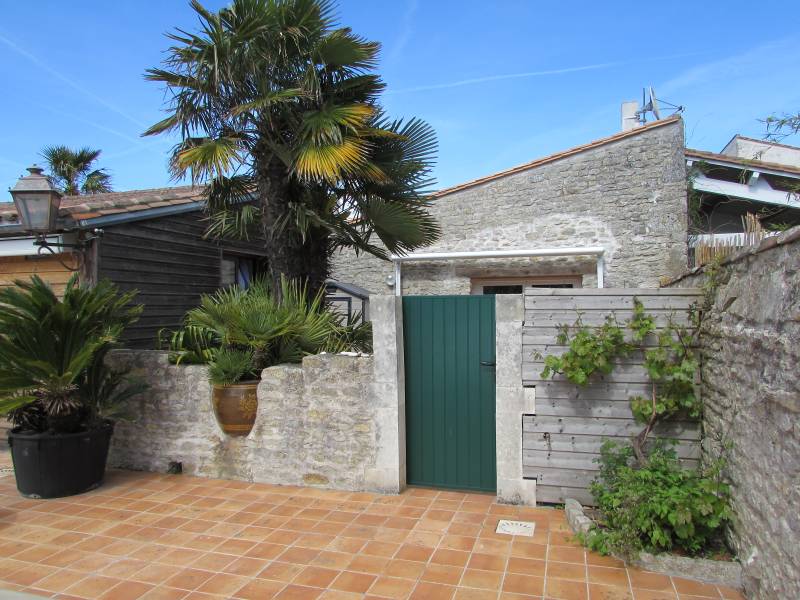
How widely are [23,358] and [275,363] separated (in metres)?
2.21

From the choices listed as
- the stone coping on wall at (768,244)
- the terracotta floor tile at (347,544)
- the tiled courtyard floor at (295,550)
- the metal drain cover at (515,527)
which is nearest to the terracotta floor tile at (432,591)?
the tiled courtyard floor at (295,550)

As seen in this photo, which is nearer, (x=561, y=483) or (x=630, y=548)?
(x=630, y=548)

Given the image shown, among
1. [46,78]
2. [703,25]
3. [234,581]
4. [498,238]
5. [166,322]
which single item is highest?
[46,78]

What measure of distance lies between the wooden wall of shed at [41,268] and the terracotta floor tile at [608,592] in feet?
20.8

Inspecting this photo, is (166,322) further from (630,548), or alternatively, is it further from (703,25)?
(703,25)

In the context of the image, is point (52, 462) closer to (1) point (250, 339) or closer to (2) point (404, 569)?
(1) point (250, 339)

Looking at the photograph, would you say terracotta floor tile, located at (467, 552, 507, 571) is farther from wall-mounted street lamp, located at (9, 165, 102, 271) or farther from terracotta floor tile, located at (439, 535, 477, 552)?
wall-mounted street lamp, located at (9, 165, 102, 271)

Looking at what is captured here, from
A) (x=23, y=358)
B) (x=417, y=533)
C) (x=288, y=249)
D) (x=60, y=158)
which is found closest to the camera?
(x=417, y=533)

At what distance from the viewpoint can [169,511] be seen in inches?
177

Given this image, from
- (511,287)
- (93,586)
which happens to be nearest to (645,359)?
(93,586)

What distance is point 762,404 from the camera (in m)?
2.77

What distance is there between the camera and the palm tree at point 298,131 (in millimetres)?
5348

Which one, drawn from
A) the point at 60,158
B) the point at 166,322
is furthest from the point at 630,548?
the point at 60,158

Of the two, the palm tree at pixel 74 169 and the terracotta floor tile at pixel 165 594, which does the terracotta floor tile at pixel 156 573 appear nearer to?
the terracotta floor tile at pixel 165 594
